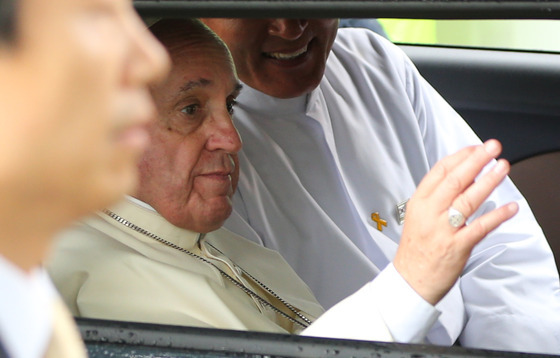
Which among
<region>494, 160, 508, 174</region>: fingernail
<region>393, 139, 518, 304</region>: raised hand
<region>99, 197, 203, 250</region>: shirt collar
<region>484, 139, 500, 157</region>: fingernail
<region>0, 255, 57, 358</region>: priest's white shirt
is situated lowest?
<region>99, 197, 203, 250</region>: shirt collar

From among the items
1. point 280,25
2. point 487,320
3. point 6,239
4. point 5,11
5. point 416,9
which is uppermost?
point 280,25

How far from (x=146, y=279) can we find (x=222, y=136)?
0.33 metres

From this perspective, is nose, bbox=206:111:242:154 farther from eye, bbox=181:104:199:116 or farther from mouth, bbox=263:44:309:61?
mouth, bbox=263:44:309:61

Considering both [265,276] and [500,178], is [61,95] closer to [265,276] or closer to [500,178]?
[500,178]

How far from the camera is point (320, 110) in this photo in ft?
9.02

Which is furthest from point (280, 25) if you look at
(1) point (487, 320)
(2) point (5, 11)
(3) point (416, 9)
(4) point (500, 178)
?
(2) point (5, 11)

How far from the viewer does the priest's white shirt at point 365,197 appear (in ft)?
8.13

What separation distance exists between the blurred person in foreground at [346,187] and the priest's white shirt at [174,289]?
1.53ft

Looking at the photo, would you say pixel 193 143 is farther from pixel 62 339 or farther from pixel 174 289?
pixel 62 339

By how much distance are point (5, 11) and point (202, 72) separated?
4.16ft

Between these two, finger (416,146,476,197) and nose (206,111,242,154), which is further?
nose (206,111,242,154)

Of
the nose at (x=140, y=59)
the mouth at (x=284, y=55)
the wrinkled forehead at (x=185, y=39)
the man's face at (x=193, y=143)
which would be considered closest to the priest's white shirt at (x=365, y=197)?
the mouth at (x=284, y=55)

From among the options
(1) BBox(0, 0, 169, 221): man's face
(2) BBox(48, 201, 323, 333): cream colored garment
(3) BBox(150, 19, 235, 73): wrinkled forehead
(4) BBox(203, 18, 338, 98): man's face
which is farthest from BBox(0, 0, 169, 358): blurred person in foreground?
(4) BBox(203, 18, 338, 98): man's face

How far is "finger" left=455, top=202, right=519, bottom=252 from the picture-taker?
1.39m
